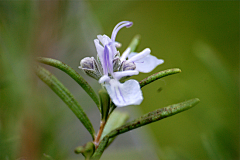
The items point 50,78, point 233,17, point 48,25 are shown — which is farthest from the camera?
point 233,17

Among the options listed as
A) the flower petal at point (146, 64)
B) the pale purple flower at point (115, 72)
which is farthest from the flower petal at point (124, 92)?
the flower petal at point (146, 64)

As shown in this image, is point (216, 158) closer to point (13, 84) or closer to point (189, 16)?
point (13, 84)

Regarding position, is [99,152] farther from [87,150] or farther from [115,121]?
[115,121]

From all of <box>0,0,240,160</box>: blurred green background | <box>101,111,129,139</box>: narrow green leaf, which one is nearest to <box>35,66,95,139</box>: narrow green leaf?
<box>0,0,240,160</box>: blurred green background

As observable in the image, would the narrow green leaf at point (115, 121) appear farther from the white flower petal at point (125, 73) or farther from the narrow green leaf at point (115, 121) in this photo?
the white flower petal at point (125, 73)

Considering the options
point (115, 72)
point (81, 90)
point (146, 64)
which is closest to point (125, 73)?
point (115, 72)

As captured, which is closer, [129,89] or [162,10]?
[129,89]

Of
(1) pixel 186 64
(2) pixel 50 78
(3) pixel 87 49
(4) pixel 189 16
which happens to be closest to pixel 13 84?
(2) pixel 50 78

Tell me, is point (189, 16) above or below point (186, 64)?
above
